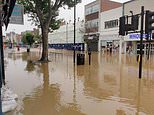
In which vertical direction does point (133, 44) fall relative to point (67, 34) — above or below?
below

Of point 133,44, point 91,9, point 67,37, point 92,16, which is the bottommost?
point 133,44

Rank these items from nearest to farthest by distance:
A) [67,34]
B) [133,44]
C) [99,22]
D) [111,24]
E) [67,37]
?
[133,44] → [111,24] → [99,22] → [67,37] → [67,34]

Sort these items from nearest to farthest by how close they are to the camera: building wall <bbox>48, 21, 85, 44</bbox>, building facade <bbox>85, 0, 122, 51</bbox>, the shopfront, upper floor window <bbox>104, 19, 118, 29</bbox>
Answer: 1. the shopfront
2. upper floor window <bbox>104, 19, 118, 29</bbox>
3. building facade <bbox>85, 0, 122, 51</bbox>
4. building wall <bbox>48, 21, 85, 44</bbox>

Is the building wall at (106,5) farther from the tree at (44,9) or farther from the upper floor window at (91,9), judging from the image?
the tree at (44,9)

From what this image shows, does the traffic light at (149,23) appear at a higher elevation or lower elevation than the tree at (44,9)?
A: lower

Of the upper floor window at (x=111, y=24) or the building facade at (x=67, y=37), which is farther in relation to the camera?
the building facade at (x=67, y=37)

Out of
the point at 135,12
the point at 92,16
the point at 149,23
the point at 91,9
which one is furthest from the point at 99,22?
the point at 149,23

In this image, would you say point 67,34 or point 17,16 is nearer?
point 17,16

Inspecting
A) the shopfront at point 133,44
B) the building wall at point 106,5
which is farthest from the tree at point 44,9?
the building wall at point 106,5

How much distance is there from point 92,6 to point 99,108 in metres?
45.6

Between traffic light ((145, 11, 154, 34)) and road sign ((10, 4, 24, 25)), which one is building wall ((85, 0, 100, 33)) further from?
road sign ((10, 4, 24, 25))

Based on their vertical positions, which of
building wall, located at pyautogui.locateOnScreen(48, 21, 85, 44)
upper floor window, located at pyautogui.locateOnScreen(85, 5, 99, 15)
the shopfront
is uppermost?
upper floor window, located at pyautogui.locateOnScreen(85, 5, 99, 15)

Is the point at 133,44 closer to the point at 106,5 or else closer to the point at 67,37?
the point at 106,5

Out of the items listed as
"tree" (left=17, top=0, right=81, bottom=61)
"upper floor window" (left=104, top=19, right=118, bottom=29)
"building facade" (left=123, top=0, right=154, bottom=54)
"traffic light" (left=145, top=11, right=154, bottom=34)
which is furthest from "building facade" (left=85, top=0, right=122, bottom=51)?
"traffic light" (left=145, top=11, right=154, bottom=34)
